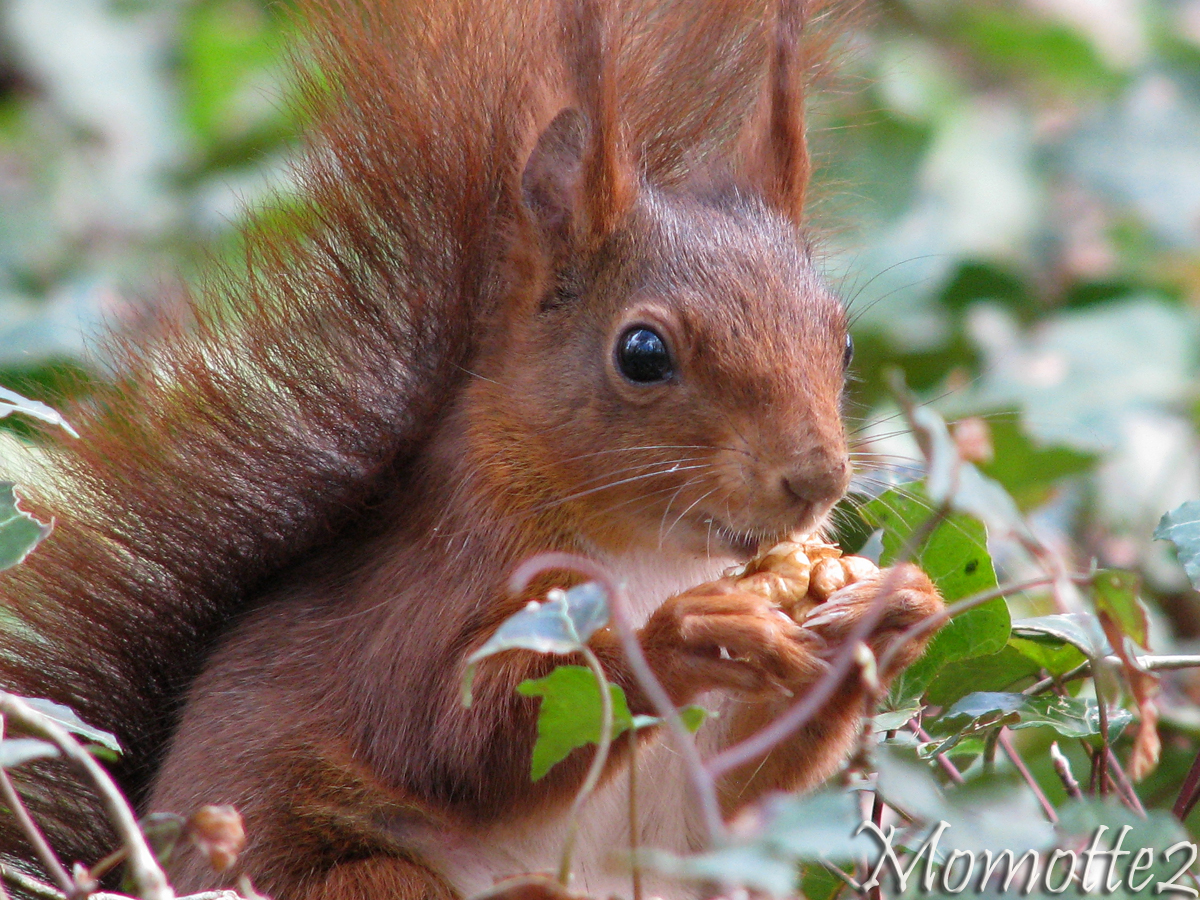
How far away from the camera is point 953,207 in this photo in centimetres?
355

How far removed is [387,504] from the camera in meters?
1.71

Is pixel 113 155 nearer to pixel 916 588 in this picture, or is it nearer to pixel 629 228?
pixel 629 228

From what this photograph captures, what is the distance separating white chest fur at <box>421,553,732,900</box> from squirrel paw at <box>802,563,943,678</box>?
0.27m

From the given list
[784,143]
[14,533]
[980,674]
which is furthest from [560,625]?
[784,143]

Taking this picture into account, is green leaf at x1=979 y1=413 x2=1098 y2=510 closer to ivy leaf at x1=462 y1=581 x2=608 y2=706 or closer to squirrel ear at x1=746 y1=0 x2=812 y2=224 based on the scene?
squirrel ear at x1=746 y1=0 x2=812 y2=224

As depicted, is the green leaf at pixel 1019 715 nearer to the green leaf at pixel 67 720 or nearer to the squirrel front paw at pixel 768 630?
the squirrel front paw at pixel 768 630

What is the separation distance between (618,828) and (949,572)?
49 cm

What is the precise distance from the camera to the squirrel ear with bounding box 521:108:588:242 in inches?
63.9

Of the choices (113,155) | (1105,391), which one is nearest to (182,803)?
(1105,391)

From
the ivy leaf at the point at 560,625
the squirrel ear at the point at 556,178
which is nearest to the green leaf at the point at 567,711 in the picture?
the ivy leaf at the point at 560,625

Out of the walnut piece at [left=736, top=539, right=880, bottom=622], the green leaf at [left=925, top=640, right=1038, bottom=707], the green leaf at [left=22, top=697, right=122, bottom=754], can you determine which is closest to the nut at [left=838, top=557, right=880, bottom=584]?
the walnut piece at [left=736, top=539, right=880, bottom=622]

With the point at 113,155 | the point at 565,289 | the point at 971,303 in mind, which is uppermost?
the point at 113,155

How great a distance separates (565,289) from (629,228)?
104mm

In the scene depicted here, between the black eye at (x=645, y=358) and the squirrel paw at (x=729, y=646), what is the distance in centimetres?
26
